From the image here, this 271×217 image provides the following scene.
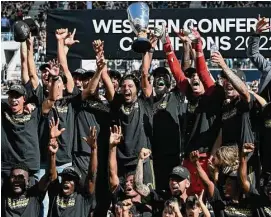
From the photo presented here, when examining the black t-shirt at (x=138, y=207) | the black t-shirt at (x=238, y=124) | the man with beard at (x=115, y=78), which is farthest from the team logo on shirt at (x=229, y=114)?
the man with beard at (x=115, y=78)

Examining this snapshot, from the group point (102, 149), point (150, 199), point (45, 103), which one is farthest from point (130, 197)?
point (45, 103)

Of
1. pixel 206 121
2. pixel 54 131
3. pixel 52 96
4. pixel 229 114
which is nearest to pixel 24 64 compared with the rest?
pixel 52 96

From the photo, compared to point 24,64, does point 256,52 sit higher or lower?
higher

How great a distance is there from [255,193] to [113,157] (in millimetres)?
1530

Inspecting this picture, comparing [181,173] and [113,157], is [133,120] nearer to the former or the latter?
[113,157]

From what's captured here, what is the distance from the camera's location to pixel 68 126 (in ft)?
25.8

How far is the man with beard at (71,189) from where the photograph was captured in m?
7.20

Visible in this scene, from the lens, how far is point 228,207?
691 centimetres

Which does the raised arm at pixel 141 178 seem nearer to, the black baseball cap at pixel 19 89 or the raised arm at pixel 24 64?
the black baseball cap at pixel 19 89

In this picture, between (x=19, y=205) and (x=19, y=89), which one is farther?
(x=19, y=89)

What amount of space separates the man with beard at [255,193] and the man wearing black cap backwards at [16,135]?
7.54 feet

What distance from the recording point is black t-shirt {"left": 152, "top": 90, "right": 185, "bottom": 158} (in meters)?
7.84

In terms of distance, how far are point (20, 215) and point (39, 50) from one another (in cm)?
1064

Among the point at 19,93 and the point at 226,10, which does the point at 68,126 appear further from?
the point at 226,10
